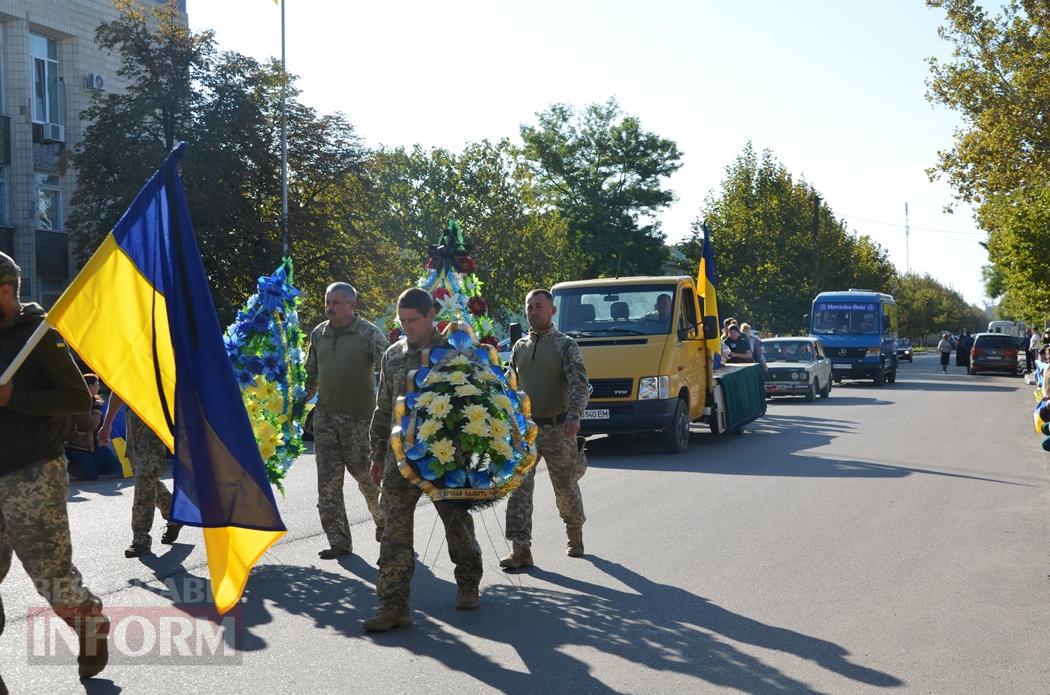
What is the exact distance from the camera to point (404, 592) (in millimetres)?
6750

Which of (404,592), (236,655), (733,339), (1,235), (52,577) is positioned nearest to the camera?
(52,577)

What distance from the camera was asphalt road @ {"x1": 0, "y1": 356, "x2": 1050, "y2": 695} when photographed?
585cm

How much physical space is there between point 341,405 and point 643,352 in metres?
7.70

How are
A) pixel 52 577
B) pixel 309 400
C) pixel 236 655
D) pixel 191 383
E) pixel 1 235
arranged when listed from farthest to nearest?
pixel 1 235 → pixel 309 400 → pixel 236 655 → pixel 191 383 → pixel 52 577

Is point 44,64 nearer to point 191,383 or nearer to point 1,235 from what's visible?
point 1,235

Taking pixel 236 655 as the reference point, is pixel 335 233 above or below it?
above

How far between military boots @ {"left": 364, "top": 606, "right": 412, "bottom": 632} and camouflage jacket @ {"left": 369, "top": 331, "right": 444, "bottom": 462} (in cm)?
89

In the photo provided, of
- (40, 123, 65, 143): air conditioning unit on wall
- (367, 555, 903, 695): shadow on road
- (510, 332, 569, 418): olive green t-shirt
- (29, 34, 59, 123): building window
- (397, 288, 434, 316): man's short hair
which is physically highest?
(29, 34, 59, 123): building window

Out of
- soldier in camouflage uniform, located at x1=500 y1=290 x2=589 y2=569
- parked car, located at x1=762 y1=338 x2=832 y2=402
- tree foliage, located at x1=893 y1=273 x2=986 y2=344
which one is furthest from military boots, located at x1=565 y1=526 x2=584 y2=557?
tree foliage, located at x1=893 y1=273 x2=986 y2=344

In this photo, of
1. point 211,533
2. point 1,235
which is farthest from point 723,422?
point 1,235

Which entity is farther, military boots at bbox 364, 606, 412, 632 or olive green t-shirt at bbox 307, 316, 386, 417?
olive green t-shirt at bbox 307, 316, 386, 417

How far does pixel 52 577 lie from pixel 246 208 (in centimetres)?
2880

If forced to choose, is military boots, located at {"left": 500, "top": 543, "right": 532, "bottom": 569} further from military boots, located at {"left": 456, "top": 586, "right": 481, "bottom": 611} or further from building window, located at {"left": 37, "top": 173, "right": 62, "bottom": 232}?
building window, located at {"left": 37, "top": 173, "right": 62, "bottom": 232}
